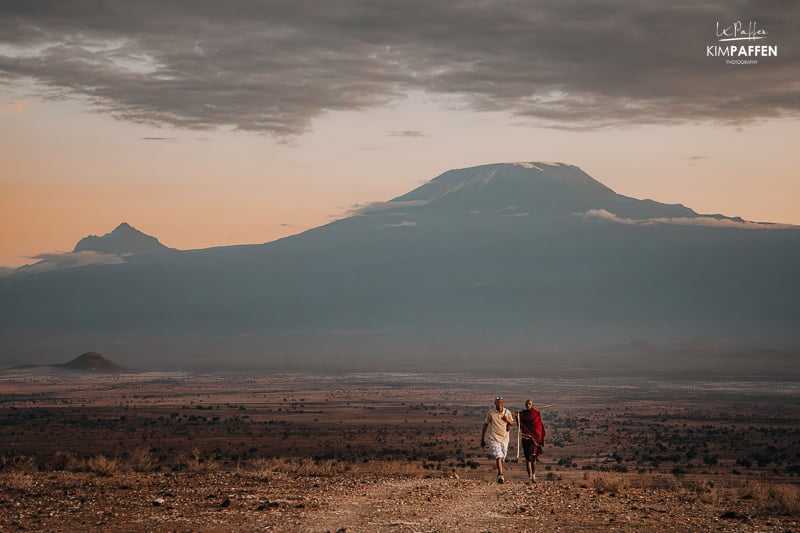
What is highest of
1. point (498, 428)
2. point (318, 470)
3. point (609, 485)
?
point (498, 428)

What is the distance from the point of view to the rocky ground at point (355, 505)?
15922 mm

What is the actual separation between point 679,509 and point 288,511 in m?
6.65

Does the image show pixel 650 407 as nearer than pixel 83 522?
No

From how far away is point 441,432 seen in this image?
5494 centimetres

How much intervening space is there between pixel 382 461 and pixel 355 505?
714 inches

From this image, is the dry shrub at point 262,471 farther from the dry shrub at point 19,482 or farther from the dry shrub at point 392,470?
the dry shrub at point 19,482

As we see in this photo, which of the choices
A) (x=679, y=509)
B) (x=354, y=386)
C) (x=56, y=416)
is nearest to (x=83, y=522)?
(x=679, y=509)

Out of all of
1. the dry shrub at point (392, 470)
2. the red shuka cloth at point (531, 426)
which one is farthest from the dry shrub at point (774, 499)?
the dry shrub at point (392, 470)

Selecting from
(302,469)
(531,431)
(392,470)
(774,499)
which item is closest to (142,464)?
(302,469)

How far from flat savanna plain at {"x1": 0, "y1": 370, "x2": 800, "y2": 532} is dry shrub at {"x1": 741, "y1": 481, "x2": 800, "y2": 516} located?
0.08 metres

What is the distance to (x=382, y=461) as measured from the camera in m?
Result: 35.8

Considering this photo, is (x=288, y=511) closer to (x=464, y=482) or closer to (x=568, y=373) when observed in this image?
(x=464, y=482)

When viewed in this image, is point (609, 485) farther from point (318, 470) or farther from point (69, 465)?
point (69, 465)

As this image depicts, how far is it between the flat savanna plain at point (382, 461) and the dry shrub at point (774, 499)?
0.08 meters
